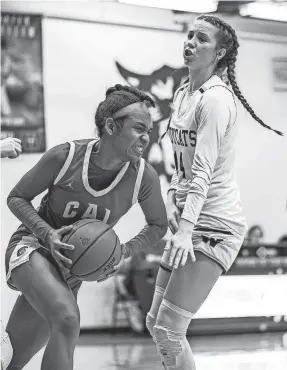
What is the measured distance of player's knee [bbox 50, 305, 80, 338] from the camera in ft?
9.25

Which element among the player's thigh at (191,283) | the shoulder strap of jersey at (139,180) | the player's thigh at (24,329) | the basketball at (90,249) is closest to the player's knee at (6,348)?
the player's thigh at (24,329)

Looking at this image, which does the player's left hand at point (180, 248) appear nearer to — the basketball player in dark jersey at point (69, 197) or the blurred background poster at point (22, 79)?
the basketball player in dark jersey at point (69, 197)

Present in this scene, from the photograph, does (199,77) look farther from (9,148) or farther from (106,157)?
(9,148)

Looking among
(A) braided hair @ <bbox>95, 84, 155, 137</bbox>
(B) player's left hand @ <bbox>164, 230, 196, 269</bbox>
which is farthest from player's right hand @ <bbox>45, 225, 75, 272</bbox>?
(A) braided hair @ <bbox>95, 84, 155, 137</bbox>

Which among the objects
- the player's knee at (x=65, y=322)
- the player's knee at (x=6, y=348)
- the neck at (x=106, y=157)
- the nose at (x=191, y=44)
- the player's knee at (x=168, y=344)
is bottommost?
the player's knee at (x=6, y=348)

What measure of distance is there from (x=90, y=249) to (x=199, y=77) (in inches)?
40.7

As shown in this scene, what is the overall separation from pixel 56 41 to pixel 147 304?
9.69 feet

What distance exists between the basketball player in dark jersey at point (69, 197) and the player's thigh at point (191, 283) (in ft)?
1.10

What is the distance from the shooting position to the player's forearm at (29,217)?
3.07 m

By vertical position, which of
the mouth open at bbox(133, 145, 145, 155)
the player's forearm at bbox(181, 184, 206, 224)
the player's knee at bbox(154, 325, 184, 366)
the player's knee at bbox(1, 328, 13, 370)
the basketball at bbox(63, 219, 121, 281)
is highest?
the mouth open at bbox(133, 145, 145, 155)

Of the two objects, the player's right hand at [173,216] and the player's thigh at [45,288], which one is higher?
the player's right hand at [173,216]

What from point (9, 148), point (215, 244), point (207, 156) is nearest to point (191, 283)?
point (215, 244)

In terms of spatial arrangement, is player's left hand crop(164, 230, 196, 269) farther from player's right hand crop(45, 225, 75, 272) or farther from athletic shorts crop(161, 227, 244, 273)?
player's right hand crop(45, 225, 75, 272)

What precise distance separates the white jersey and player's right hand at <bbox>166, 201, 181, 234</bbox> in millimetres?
40
